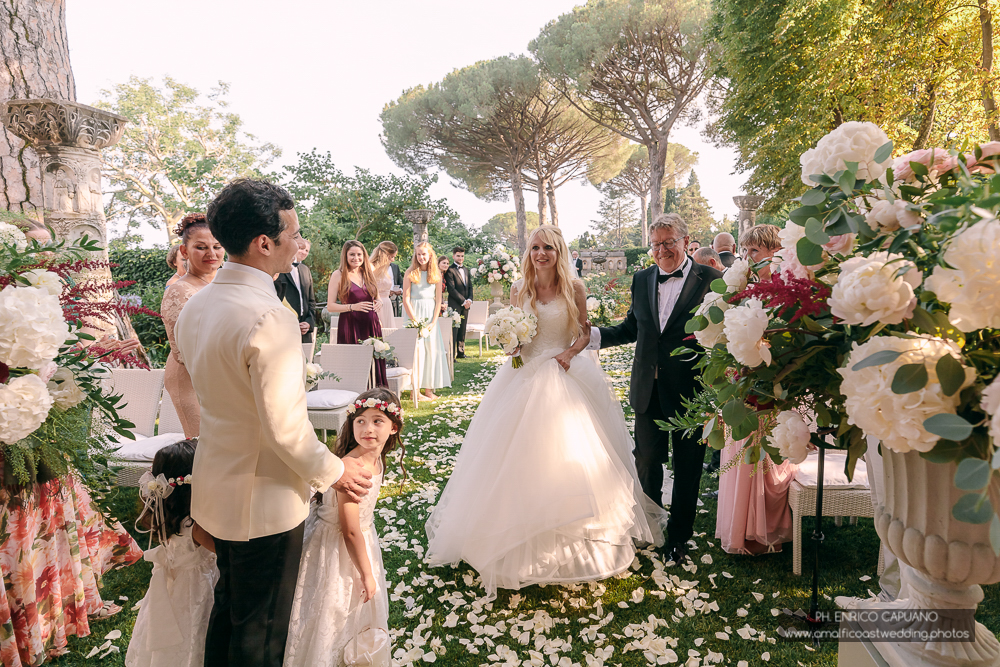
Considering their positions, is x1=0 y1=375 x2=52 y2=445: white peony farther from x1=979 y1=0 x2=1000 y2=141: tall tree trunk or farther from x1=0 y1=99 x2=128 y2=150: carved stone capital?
x1=979 y1=0 x2=1000 y2=141: tall tree trunk

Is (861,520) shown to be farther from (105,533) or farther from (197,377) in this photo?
(105,533)

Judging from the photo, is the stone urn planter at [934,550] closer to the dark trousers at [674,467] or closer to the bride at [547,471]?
the bride at [547,471]

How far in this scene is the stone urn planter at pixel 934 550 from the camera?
1060 mm

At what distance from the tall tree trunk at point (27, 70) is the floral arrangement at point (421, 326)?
170 inches

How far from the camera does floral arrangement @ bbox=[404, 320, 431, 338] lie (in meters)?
7.71

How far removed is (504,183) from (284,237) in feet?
110

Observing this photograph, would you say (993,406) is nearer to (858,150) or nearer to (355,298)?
(858,150)

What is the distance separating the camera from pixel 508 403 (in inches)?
140

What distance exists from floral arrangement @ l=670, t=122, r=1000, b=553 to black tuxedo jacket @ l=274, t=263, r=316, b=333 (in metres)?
5.88

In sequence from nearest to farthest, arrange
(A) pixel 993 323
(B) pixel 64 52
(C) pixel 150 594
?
(A) pixel 993 323 → (C) pixel 150 594 → (B) pixel 64 52

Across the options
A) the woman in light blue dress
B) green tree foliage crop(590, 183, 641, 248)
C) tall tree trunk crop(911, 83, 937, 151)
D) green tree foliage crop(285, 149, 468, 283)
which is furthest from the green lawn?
green tree foliage crop(590, 183, 641, 248)

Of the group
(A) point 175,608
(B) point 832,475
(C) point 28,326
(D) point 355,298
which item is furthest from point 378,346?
(B) point 832,475

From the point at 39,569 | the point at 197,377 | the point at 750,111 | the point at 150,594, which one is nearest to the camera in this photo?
the point at 197,377

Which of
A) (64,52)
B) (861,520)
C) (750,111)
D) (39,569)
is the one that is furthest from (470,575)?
(750,111)
